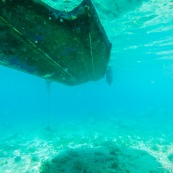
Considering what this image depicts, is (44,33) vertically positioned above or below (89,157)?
above

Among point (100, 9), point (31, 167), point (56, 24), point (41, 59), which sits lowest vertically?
point (31, 167)

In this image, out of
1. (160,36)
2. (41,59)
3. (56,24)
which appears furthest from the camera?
(160,36)

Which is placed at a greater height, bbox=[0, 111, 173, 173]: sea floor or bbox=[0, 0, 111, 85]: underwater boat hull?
bbox=[0, 0, 111, 85]: underwater boat hull

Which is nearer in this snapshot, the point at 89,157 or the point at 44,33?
the point at 44,33

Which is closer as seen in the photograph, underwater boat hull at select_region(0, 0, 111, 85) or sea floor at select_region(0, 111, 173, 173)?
underwater boat hull at select_region(0, 0, 111, 85)

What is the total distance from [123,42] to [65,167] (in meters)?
17.9

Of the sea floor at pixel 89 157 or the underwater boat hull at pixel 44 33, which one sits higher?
the underwater boat hull at pixel 44 33

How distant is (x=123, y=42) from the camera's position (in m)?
23.8

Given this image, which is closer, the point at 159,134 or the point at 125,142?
the point at 125,142

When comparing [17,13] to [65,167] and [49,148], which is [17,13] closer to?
[65,167]

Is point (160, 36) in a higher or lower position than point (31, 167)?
higher

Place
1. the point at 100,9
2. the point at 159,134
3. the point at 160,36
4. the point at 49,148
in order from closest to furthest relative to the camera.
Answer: the point at 100,9 < the point at 49,148 < the point at 160,36 < the point at 159,134

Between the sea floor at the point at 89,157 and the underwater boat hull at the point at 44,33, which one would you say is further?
the sea floor at the point at 89,157

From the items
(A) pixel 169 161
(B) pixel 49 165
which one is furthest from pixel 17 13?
(A) pixel 169 161
